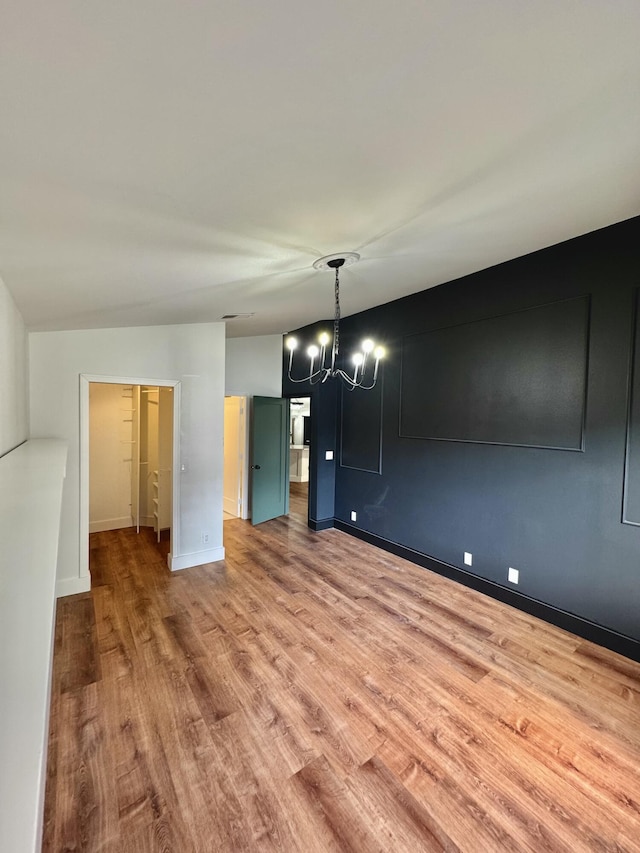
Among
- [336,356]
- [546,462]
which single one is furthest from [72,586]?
[546,462]

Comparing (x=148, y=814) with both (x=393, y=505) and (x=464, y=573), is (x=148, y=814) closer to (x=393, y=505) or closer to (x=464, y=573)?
(x=464, y=573)

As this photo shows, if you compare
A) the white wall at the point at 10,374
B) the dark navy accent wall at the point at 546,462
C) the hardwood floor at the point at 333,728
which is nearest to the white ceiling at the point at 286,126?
the white wall at the point at 10,374

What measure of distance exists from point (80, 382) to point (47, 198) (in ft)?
8.62

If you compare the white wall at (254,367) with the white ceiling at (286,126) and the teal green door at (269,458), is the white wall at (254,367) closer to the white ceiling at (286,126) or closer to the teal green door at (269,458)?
the teal green door at (269,458)

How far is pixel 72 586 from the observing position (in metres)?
3.50

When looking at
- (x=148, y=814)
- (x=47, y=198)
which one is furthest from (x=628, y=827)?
(x=47, y=198)

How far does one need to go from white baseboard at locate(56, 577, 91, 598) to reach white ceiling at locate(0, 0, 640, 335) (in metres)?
2.65

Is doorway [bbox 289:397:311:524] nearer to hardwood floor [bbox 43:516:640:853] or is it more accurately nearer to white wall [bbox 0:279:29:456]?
hardwood floor [bbox 43:516:640:853]

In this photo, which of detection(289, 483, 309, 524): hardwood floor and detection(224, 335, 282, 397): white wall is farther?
detection(289, 483, 309, 524): hardwood floor

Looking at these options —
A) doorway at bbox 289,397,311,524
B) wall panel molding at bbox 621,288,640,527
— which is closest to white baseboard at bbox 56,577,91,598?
wall panel molding at bbox 621,288,640,527

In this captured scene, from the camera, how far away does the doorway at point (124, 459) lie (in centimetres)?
531

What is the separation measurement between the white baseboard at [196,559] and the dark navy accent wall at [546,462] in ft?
7.17

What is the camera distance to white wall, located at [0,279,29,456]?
1933 mm

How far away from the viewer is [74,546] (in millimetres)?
3527
